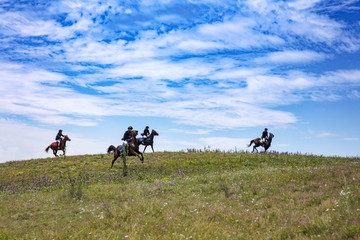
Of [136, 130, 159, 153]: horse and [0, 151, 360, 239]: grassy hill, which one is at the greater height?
[136, 130, 159, 153]: horse

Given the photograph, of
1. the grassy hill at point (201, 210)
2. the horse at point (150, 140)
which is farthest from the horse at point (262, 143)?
the grassy hill at point (201, 210)

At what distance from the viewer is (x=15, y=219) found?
11148mm

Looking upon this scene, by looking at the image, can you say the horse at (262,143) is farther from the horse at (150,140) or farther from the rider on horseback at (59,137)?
the rider on horseback at (59,137)

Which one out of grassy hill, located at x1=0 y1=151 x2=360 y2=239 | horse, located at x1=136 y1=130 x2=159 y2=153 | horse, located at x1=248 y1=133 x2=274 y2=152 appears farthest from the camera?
horse, located at x1=248 y1=133 x2=274 y2=152

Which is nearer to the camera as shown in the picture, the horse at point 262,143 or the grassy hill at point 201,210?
→ the grassy hill at point 201,210

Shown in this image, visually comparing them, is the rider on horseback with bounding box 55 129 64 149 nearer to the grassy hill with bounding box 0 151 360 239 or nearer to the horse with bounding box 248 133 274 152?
the grassy hill with bounding box 0 151 360 239

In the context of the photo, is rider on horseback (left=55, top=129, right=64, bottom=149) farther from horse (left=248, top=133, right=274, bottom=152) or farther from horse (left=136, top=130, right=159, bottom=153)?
horse (left=248, top=133, right=274, bottom=152)

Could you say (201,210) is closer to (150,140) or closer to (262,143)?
(150,140)

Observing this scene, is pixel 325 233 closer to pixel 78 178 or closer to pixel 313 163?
pixel 78 178

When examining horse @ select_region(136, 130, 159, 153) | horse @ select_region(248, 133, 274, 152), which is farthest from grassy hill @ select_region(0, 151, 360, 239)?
horse @ select_region(248, 133, 274, 152)

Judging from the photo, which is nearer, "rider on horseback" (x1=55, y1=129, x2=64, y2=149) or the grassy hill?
the grassy hill

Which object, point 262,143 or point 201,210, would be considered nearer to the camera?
point 201,210

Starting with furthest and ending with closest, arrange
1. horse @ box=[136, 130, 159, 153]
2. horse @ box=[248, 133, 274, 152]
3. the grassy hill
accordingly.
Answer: horse @ box=[248, 133, 274, 152]
horse @ box=[136, 130, 159, 153]
the grassy hill

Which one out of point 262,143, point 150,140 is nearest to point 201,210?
point 150,140
